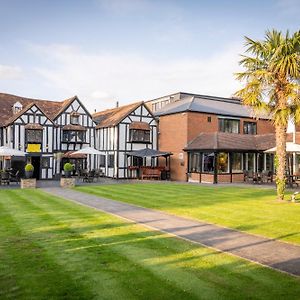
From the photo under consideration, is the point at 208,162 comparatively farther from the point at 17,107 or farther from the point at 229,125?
the point at 17,107

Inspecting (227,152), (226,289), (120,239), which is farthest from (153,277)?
(227,152)

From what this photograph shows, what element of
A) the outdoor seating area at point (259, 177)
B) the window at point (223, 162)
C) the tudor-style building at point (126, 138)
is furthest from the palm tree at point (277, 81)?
the tudor-style building at point (126, 138)

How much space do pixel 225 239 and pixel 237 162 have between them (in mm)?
23627

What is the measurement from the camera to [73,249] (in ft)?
25.4

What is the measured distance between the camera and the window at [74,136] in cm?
3622

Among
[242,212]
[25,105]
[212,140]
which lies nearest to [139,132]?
[212,140]

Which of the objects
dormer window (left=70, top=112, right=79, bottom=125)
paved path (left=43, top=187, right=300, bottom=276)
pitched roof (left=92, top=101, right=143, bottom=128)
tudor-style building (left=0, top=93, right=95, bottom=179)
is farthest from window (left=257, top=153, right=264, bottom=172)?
paved path (left=43, top=187, right=300, bottom=276)

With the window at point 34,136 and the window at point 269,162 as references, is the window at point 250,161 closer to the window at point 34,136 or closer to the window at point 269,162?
the window at point 269,162

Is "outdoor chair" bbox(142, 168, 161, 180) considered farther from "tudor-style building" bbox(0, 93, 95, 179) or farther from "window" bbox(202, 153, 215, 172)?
"tudor-style building" bbox(0, 93, 95, 179)

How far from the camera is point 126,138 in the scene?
35969 millimetres

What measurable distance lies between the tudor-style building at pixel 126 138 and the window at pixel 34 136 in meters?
6.19

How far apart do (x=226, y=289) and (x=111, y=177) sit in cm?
3117

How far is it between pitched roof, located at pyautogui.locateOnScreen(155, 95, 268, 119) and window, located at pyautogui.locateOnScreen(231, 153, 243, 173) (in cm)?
421

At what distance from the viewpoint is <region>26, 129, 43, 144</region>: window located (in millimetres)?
33588
